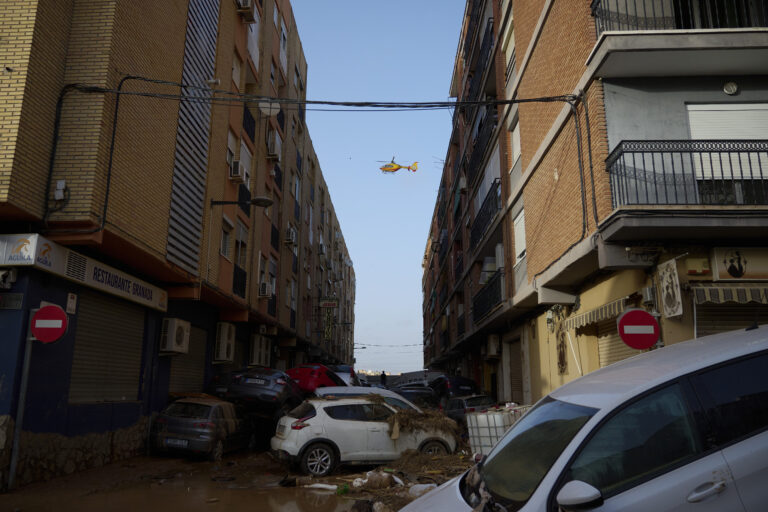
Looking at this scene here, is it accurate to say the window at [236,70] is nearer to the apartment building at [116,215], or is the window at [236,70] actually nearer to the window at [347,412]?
the apartment building at [116,215]

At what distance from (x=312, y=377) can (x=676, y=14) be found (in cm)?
1497

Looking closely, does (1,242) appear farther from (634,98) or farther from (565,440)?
(634,98)

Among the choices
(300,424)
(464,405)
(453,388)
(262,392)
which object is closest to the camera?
(300,424)

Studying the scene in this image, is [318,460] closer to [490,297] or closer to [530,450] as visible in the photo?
[530,450]

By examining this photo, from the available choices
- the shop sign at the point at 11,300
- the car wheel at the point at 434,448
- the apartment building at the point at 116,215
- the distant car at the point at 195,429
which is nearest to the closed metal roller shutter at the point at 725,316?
the car wheel at the point at 434,448

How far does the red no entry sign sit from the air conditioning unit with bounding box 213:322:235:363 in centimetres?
1403

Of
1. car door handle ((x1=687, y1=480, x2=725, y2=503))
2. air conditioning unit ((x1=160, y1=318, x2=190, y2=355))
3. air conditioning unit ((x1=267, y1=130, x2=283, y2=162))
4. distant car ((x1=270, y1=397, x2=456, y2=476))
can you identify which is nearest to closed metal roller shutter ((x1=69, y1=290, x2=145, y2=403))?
A: air conditioning unit ((x1=160, y1=318, x2=190, y2=355))

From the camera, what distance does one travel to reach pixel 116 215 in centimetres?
1089

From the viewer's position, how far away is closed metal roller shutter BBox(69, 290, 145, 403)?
448 inches

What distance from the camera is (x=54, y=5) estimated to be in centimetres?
1037

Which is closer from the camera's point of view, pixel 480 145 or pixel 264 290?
pixel 264 290

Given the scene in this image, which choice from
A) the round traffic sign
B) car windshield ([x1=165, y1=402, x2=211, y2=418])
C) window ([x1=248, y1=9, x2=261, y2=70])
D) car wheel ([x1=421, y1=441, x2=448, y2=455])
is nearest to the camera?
the round traffic sign

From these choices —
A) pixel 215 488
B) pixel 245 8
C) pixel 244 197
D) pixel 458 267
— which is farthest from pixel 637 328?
pixel 458 267

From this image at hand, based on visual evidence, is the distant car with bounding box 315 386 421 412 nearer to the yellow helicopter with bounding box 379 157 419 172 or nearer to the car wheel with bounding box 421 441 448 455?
the car wheel with bounding box 421 441 448 455
